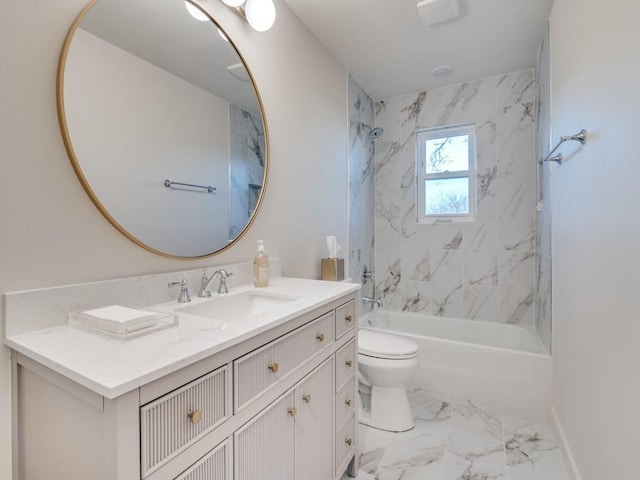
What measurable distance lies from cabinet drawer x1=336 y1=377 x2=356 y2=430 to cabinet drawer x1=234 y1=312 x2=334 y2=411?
→ 0.91 feet

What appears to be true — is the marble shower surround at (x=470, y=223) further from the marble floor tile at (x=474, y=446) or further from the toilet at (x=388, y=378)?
the toilet at (x=388, y=378)

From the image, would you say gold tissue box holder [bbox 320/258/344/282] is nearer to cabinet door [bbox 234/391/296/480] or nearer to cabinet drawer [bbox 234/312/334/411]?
cabinet drawer [bbox 234/312/334/411]

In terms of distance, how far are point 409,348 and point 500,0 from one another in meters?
2.02

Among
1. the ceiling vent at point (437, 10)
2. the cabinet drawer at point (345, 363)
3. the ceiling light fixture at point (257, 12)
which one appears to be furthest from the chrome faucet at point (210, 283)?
the ceiling vent at point (437, 10)

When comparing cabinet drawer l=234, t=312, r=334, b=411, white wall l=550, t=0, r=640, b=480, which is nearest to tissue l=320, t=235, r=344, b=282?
cabinet drawer l=234, t=312, r=334, b=411

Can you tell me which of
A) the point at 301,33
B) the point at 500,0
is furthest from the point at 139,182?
the point at 500,0

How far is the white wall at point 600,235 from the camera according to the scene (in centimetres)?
95

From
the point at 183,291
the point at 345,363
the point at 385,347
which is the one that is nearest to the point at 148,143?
the point at 183,291

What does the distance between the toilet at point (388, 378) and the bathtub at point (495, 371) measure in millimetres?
449

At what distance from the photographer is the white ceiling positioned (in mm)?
1924

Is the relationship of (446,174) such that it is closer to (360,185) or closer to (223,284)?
(360,185)

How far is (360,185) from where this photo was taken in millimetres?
2908

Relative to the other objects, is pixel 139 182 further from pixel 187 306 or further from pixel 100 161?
pixel 187 306

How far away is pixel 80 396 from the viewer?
0.65 m
